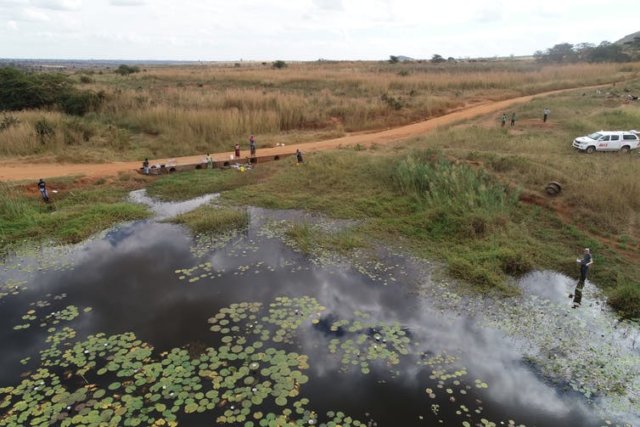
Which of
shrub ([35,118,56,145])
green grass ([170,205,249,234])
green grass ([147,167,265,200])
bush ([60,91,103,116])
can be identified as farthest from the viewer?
bush ([60,91,103,116])

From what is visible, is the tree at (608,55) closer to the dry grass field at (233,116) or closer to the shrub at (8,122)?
the dry grass field at (233,116)

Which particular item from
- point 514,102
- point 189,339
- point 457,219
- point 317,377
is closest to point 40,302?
point 189,339

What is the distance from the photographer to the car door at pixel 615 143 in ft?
59.7

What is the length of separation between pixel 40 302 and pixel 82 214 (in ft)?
14.8

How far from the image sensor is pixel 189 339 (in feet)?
25.2

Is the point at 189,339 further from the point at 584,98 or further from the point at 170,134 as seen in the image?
the point at 584,98

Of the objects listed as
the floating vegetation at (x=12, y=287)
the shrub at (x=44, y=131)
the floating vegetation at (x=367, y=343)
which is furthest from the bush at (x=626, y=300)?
the shrub at (x=44, y=131)

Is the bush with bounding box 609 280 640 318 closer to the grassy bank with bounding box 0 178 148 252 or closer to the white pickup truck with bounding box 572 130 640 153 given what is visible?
the white pickup truck with bounding box 572 130 640 153

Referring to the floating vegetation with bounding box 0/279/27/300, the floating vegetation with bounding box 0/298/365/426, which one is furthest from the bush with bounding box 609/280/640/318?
the floating vegetation with bounding box 0/279/27/300

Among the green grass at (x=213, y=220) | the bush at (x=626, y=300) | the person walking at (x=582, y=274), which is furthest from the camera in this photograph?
the green grass at (x=213, y=220)

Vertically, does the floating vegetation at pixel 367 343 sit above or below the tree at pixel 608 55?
below

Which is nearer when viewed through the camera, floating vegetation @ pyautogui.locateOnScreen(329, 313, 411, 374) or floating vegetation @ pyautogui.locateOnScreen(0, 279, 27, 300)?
floating vegetation @ pyautogui.locateOnScreen(329, 313, 411, 374)

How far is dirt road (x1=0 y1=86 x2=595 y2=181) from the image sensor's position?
52.5 ft

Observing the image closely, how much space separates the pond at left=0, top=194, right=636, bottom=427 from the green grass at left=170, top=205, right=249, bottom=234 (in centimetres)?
139
